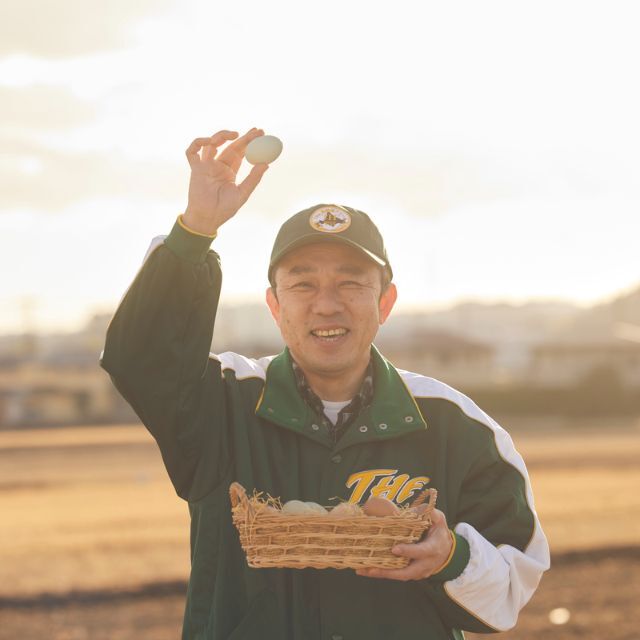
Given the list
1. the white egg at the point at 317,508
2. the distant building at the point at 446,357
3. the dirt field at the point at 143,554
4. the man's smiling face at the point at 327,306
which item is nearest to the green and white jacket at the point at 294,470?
the man's smiling face at the point at 327,306

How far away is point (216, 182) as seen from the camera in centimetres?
302

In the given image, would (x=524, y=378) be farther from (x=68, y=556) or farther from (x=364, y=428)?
(x=364, y=428)

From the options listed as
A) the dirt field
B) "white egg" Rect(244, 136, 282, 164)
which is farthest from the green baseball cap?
the dirt field

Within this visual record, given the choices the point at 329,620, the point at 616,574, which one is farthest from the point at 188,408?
the point at 616,574

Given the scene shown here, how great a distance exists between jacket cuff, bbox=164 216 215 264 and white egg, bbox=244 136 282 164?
30 cm

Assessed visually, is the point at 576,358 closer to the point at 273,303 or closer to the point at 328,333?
the point at 273,303

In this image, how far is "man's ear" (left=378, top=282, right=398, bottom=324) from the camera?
3404 millimetres

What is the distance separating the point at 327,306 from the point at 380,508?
692mm

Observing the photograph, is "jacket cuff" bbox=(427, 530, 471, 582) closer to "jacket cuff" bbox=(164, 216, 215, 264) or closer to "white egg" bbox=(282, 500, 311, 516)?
"white egg" bbox=(282, 500, 311, 516)

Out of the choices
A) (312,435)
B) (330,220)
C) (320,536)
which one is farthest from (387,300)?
(320,536)

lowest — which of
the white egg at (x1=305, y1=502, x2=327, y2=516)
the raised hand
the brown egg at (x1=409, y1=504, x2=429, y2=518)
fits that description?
the brown egg at (x1=409, y1=504, x2=429, y2=518)

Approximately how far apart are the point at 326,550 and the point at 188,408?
62cm

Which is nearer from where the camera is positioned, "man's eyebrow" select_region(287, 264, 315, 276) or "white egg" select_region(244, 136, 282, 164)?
"white egg" select_region(244, 136, 282, 164)

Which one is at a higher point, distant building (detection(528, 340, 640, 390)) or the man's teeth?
the man's teeth
